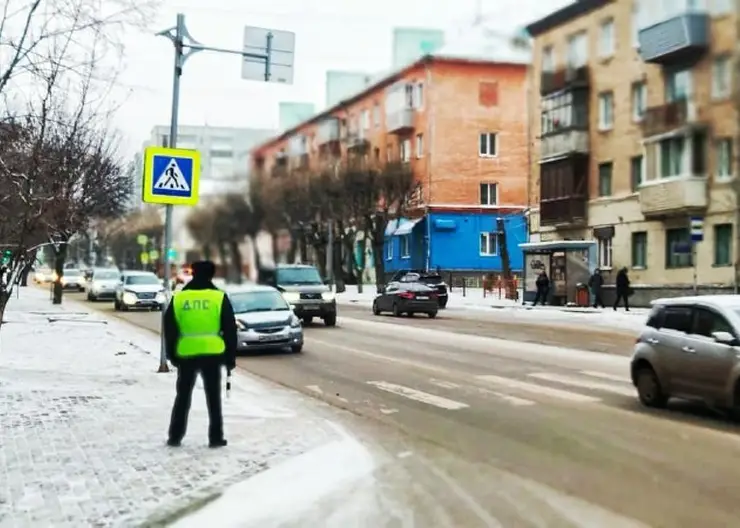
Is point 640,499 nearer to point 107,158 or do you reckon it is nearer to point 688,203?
point 688,203

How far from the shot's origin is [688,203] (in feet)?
13.0

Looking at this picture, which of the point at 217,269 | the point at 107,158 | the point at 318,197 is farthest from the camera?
the point at 107,158

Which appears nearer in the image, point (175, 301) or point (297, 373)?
point (175, 301)

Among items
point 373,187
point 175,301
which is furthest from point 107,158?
point 175,301

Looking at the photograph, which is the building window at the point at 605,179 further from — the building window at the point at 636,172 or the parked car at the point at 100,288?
the parked car at the point at 100,288

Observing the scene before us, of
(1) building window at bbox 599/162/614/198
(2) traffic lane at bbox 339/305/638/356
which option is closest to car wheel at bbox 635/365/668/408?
(1) building window at bbox 599/162/614/198

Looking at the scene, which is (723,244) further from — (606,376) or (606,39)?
(606,376)

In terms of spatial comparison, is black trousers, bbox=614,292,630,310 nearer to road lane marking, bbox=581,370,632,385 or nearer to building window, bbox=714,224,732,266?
road lane marking, bbox=581,370,632,385

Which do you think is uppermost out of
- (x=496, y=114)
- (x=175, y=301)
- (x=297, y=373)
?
(x=496, y=114)

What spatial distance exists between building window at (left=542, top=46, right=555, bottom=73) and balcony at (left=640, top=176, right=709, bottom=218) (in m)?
0.69

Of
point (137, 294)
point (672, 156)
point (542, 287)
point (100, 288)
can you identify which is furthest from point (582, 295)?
point (672, 156)

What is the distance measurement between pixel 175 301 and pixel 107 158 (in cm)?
1405

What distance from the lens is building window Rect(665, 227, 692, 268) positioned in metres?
6.17

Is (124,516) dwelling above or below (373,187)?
below
